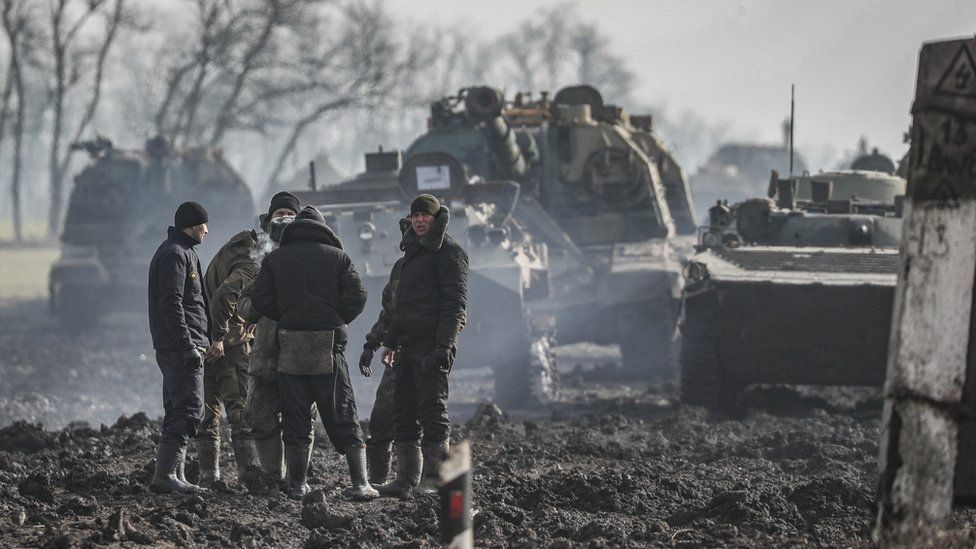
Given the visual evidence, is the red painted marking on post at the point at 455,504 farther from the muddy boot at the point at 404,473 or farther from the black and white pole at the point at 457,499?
the muddy boot at the point at 404,473

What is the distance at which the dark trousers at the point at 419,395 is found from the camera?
820cm

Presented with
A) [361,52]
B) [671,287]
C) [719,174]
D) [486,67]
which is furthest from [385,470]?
[486,67]

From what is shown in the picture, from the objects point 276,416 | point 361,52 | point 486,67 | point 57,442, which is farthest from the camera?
point 486,67

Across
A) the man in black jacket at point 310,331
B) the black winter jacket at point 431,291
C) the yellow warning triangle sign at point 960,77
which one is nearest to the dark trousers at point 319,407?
the man in black jacket at point 310,331

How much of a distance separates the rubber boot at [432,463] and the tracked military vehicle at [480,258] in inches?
211

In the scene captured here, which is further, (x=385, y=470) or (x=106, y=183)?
(x=106, y=183)

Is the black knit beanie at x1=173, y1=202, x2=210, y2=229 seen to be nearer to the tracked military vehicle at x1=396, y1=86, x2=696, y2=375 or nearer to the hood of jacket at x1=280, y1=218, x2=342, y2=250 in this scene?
the hood of jacket at x1=280, y1=218, x2=342, y2=250

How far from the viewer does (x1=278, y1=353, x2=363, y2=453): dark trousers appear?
319 inches

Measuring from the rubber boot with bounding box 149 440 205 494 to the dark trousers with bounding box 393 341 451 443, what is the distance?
114cm

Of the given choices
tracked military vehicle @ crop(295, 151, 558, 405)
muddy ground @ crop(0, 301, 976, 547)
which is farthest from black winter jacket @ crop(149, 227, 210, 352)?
tracked military vehicle @ crop(295, 151, 558, 405)

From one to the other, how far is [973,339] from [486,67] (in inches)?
2322

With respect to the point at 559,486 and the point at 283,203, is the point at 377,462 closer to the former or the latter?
the point at 559,486

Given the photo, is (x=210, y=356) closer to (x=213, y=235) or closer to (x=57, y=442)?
(x=57, y=442)

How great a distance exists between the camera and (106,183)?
74.4 ft
